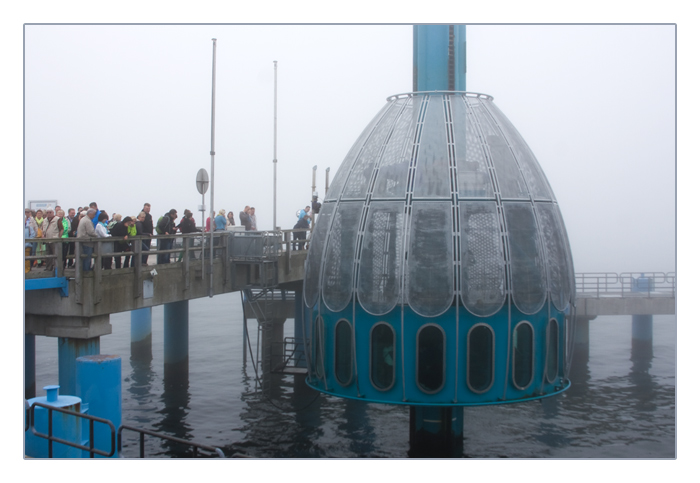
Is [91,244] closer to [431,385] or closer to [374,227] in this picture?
[374,227]

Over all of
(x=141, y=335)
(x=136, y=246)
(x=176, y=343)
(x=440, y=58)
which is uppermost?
(x=440, y=58)

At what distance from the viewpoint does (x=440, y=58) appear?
569 inches

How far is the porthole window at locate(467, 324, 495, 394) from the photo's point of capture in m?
12.7

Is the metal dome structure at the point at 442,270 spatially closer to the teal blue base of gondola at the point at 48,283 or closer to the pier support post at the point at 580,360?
the teal blue base of gondola at the point at 48,283

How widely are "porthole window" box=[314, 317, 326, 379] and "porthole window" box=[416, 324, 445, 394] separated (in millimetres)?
2132

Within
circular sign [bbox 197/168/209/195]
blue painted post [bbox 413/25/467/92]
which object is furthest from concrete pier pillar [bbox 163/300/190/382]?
blue painted post [bbox 413/25/467/92]

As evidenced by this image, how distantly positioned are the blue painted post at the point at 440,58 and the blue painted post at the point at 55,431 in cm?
871

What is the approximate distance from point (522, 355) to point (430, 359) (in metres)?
1.70

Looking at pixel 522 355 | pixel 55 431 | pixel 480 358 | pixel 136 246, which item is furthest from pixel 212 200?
pixel 522 355

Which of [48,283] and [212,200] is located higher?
[212,200]

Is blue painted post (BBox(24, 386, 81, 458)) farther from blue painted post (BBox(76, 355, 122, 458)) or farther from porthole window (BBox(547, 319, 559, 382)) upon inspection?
porthole window (BBox(547, 319, 559, 382))

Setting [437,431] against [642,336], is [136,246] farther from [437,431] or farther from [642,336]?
[642,336]

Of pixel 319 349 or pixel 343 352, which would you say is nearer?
pixel 343 352

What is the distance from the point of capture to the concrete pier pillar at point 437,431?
13992 mm
